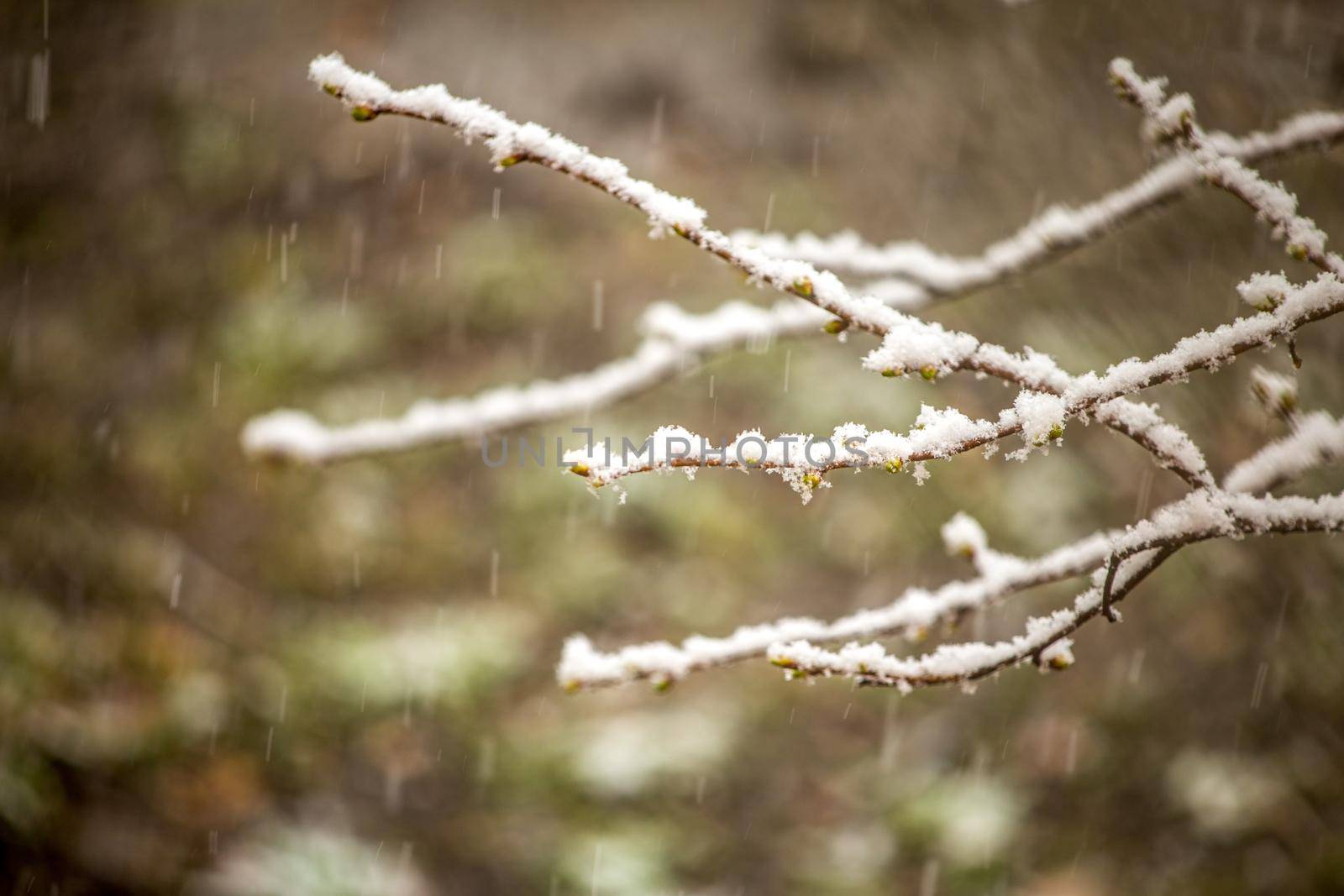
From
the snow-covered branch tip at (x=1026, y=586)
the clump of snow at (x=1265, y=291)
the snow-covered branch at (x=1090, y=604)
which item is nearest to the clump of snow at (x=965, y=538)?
the snow-covered branch tip at (x=1026, y=586)

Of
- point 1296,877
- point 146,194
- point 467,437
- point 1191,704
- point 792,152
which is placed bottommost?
point 1296,877

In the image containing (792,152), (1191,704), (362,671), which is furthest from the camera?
(792,152)

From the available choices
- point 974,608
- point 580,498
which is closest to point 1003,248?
point 974,608

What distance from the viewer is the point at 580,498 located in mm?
3689

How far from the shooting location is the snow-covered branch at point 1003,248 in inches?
42.0

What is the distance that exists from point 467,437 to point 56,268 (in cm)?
422

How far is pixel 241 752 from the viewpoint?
274cm

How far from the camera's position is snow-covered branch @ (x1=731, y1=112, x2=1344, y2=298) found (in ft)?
3.50

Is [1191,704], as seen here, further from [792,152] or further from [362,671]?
[792,152]

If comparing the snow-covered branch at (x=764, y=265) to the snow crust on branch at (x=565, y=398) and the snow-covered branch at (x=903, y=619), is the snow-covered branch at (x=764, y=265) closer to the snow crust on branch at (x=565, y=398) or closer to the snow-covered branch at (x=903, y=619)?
the snow-covered branch at (x=903, y=619)

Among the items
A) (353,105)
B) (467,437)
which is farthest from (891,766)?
(353,105)

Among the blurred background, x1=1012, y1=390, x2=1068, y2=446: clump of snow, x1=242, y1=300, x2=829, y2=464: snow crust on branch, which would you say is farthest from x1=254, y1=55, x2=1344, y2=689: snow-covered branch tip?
the blurred background

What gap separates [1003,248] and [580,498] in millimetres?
2693

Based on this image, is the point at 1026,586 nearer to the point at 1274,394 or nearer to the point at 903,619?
the point at 903,619
